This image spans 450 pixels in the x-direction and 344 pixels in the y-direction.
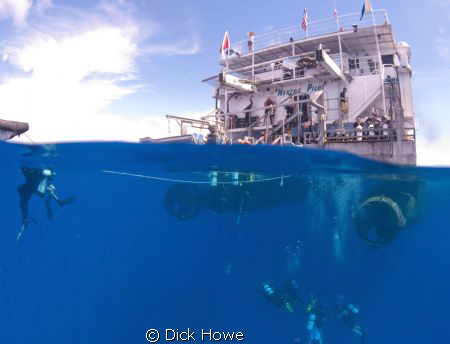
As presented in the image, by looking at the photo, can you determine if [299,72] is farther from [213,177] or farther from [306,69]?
[213,177]

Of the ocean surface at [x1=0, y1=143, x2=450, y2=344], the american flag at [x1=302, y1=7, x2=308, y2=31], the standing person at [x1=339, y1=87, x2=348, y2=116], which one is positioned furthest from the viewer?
the american flag at [x1=302, y1=7, x2=308, y2=31]

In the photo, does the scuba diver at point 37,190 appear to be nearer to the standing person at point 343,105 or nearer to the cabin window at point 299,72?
the standing person at point 343,105

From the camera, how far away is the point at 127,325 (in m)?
33.9

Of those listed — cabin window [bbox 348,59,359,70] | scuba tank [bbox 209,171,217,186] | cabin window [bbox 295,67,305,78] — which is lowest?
scuba tank [bbox 209,171,217,186]

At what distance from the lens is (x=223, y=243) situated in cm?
4419

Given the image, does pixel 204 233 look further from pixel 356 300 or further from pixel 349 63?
pixel 349 63

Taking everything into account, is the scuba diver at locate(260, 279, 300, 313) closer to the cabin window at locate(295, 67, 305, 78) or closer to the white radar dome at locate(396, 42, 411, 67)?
the cabin window at locate(295, 67, 305, 78)

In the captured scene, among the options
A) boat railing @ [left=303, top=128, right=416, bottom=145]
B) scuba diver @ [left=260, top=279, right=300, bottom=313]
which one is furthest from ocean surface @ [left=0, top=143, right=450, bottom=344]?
boat railing @ [left=303, top=128, right=416, bottom=145]

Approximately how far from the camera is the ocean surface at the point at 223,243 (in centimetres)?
1334

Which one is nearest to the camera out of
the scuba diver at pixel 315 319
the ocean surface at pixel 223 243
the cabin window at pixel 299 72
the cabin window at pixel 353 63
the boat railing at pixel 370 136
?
the scuba diver at pixel 315 319

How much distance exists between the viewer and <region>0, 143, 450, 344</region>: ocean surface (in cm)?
1334

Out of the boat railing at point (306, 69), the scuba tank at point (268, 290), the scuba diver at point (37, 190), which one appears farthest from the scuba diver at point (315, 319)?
the boat railing at point (306, 69)

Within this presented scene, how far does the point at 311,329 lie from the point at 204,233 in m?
34.7

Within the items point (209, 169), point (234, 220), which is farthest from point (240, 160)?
point (234, 220)
